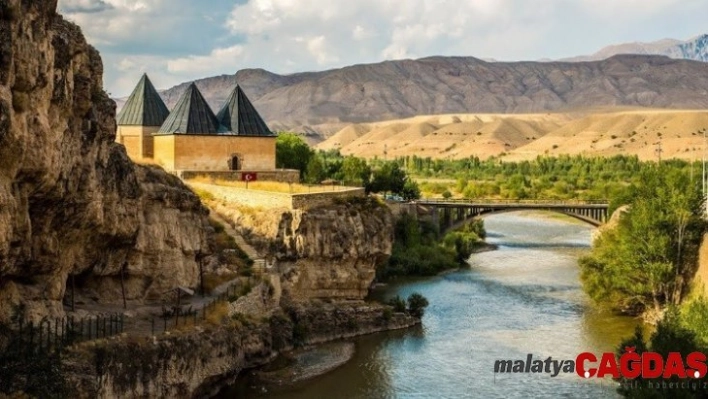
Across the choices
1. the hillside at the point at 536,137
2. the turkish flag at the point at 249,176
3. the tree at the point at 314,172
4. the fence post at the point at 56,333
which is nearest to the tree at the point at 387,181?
the tree at the point at 314,172

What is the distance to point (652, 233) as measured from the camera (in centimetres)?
3531

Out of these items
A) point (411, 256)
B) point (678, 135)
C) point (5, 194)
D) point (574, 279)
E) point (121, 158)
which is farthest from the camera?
point (678, 135)

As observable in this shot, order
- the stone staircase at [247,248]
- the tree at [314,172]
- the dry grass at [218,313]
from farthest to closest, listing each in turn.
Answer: the tree at [314,172]
the stone staircase at [247,248]
the dry grass at [218,313]

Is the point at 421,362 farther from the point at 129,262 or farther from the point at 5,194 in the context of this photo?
the point at 5,194

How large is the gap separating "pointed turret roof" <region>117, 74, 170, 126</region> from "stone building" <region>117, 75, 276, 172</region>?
7 centimetres

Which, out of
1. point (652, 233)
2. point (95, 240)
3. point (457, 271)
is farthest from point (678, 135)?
point (95, 240)

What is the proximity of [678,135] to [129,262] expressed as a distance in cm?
13069

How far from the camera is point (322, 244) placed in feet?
119

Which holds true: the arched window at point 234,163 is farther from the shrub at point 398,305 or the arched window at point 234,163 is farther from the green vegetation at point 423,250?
the shrub at point 398,305

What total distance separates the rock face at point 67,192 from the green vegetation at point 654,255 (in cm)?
1673

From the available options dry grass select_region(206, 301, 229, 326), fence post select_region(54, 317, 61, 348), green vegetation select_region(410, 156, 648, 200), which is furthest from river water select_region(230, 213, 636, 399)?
green vegetation select_region(410, 156, 648, 200)

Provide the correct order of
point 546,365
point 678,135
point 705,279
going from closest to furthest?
1. point 546,365
2. point 705,279
3. point 678,135

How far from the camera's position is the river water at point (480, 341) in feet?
87.0

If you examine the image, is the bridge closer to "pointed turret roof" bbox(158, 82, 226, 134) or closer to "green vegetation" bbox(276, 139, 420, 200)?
"green vegetation" bbox(276, 139, 420, 200)
